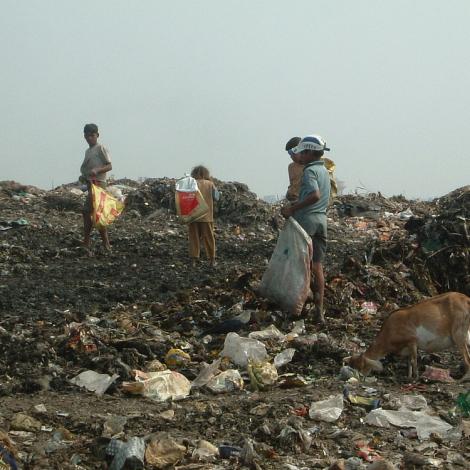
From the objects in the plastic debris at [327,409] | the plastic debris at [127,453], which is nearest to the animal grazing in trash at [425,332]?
the plastic debris at [327,409]

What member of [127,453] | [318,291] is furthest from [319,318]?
[127,453]

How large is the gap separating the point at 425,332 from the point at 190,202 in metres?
5.26

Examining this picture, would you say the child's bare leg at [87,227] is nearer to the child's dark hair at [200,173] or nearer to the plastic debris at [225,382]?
the child's dark hair at [200,173]

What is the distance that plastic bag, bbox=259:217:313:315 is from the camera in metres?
7.41

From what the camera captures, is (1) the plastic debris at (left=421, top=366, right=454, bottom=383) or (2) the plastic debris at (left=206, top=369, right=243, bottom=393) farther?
(1) the plastic debris at (left=421, top=366, right=454, bottom=383)

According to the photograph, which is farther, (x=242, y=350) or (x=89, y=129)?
(x=89, y=129)

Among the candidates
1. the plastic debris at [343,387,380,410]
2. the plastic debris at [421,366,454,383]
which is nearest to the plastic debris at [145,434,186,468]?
the plastic debris at [343,387,380,410]

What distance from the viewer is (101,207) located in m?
10.9

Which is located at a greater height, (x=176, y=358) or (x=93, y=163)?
(x=93, y=163)

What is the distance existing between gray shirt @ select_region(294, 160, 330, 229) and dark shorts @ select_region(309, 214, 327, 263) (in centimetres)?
4

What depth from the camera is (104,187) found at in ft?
36.7

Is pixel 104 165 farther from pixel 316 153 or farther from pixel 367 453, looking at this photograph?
pixel 367 453

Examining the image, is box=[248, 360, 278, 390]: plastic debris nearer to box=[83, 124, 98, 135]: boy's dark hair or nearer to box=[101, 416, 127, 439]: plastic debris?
box=[101, 416, 127, 439]: plastic debris

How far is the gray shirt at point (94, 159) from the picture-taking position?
35.2 feet
